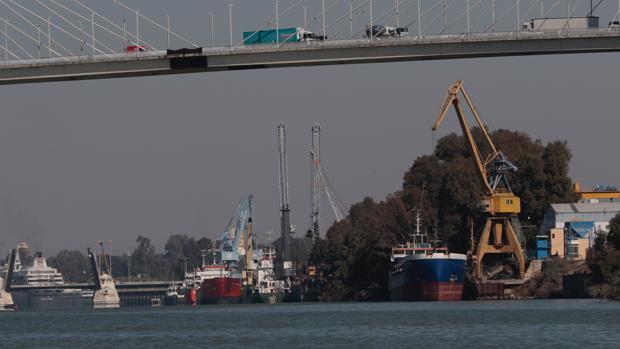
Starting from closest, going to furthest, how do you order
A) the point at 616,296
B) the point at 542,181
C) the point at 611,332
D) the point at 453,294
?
the point at 611,332 < the point at 616,296 < the point at 453,294 < the point at 542,181

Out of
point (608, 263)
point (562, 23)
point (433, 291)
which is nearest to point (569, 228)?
point (433, 291)

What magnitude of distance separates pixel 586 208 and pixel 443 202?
1126 centimetres

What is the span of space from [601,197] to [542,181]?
17927mm

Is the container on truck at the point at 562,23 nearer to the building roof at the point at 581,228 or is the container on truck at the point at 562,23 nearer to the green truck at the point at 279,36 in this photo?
the green truck at the point at 279,36

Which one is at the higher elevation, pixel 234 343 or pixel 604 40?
pixel 604 40

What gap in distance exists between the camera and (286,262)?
189 meters

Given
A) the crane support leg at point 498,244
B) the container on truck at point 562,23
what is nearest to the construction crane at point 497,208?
the crane support leg at point 498,244

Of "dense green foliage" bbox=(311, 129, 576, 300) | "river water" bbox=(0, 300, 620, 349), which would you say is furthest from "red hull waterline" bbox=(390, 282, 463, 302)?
"river water" bbox=(0, 300, 620, 349)

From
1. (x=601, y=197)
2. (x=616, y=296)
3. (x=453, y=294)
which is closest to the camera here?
(x=616, y=296)

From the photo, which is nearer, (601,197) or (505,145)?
(505,145)

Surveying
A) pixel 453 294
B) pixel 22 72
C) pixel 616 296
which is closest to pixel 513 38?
pixel 22 72

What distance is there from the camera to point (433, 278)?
119m

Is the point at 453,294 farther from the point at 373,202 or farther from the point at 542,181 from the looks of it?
the point at 373,202

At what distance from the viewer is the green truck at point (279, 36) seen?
7344 centimetres
